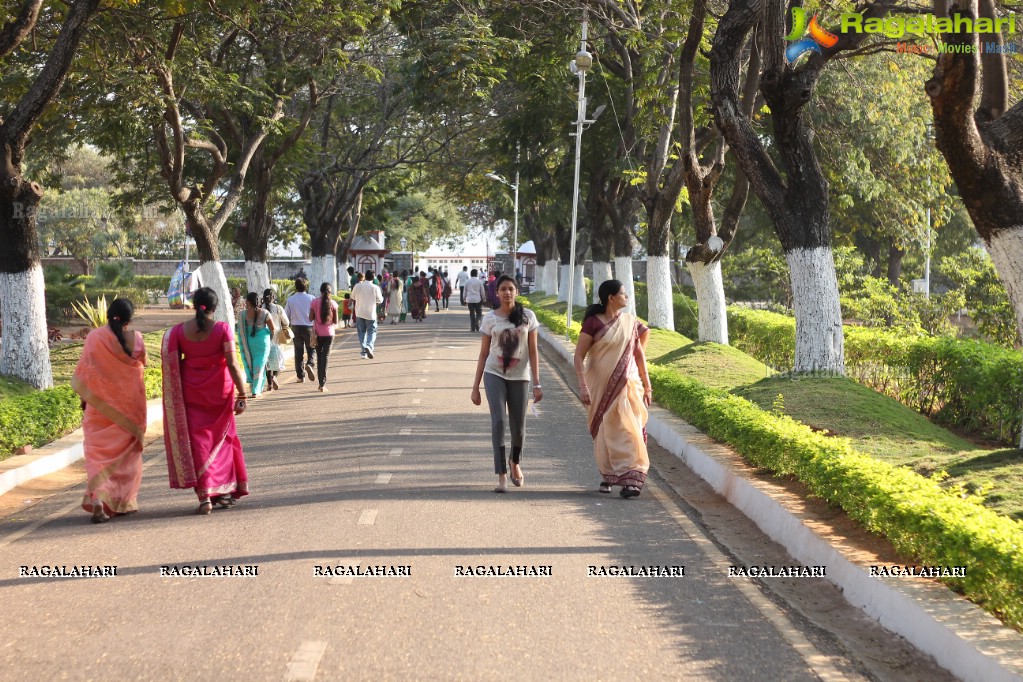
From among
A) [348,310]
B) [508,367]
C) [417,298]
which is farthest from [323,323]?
[417,298]

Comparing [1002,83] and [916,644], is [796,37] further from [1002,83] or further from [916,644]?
[916,644]

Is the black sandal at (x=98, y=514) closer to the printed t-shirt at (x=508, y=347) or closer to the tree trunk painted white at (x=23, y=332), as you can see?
the printed t-shirt at (x=508, y=347)

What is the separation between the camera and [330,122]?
3959 cm

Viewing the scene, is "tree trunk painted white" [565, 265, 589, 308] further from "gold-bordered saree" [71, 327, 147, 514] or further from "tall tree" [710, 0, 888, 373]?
"gold-bordered saree" [71, 327, 147, 514]

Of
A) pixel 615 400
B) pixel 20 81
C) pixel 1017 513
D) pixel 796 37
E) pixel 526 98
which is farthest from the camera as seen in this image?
pixel 526 98

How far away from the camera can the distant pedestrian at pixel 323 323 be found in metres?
18.1

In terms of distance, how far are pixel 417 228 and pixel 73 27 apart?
6539cm

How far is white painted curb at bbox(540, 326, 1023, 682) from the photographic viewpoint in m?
5.19

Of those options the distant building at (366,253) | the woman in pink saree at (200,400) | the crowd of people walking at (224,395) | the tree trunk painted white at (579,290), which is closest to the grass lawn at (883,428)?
the crowd of people walking at (224,395)

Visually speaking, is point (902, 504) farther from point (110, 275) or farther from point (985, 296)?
point (110, 275)

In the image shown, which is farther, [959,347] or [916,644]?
[959,347]

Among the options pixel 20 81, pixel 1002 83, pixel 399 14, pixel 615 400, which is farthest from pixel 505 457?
pixel 399 14

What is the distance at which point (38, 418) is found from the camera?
39.6 feet

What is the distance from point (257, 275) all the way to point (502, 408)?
20362mm
